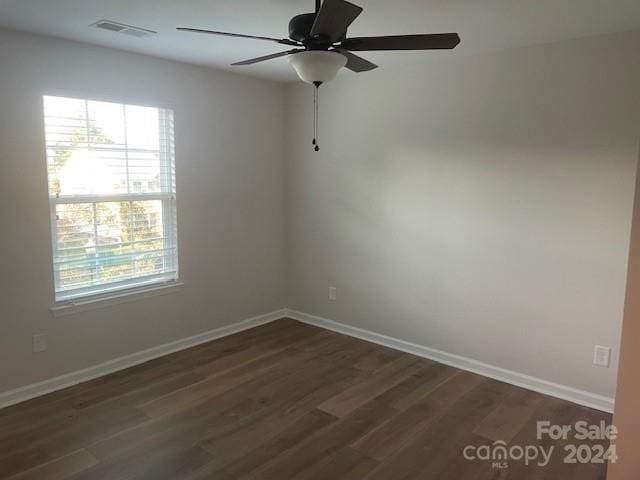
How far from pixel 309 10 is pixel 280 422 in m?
2.39

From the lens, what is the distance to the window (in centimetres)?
328

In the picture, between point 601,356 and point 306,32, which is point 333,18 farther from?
point 601,356

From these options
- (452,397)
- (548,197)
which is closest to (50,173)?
(452,397)

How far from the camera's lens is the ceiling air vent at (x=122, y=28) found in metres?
2.82

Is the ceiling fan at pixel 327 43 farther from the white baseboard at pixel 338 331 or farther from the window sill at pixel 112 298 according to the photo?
the white baseboard at pixel 338 331

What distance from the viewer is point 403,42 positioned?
2.04 metres

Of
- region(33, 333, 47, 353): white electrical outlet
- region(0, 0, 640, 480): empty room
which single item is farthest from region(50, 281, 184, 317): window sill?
region(33, 333, 47, 353): white electrical outlet

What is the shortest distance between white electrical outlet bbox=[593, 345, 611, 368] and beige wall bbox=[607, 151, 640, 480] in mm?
1169

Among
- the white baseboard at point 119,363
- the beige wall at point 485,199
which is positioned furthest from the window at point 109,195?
the beige wall at point 485,199

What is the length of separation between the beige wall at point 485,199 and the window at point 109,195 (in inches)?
55.3

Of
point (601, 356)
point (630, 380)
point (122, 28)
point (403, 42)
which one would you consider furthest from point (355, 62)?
point (601, 356)

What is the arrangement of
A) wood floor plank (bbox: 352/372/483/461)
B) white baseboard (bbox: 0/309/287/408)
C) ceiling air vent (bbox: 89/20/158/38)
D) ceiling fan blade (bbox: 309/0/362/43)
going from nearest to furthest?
ceiling fan blade (bbox: 309/0/362/43) → wood floor plank (bbox: 352/372/483/461) → ceiling air vent (bbox: 89/20/158/38) → white baseboard (bbox: 0/309/287/408)

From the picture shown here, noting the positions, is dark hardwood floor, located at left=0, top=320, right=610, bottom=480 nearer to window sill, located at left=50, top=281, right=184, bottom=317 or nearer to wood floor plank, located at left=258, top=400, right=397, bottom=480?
wood floor plank, located at left=258, top=400, right=397, bottom=480

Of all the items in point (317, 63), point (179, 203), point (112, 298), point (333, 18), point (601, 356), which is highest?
point (333, 18)
